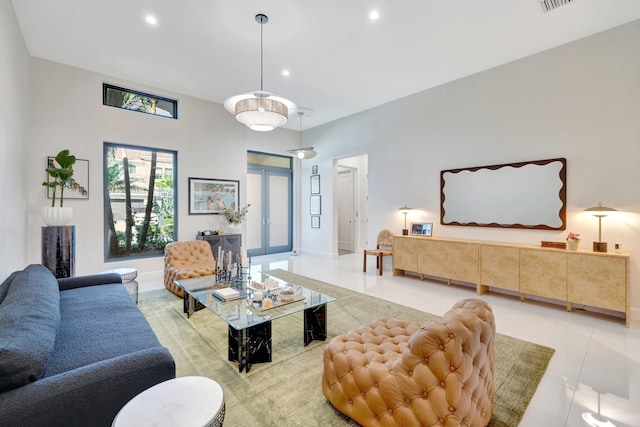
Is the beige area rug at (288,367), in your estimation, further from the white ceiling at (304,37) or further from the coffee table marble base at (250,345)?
the white ceiling at (304,37)

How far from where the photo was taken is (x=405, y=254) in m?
5.52

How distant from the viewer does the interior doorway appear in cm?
893

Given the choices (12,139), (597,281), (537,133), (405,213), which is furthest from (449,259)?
(12,139)

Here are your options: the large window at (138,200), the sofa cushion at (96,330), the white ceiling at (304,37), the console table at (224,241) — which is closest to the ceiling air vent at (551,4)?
the white ceiling at (304,37)

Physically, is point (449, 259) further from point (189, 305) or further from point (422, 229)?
point (189, 305)

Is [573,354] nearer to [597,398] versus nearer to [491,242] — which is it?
[597,398]

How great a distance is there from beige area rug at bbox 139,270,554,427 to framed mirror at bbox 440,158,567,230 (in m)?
2.15

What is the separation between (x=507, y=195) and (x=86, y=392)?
5.32 metres

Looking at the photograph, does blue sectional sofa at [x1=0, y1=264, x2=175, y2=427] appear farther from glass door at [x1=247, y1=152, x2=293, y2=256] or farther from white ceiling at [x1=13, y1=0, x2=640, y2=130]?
glass door at [x1=247, y1=152, x2=293, y2=256]

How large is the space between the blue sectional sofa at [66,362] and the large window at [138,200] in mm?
3198

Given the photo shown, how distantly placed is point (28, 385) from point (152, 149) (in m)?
5.21

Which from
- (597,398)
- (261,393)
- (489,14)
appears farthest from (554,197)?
(261,393)

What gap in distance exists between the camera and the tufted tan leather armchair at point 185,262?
405 cm

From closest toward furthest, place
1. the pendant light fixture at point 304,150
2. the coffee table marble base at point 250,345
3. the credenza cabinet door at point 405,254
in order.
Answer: the coffee table marble base at point 250,345 < the credenza cabinet door at point 405,254 < the pendant light fixture at point 304,150
